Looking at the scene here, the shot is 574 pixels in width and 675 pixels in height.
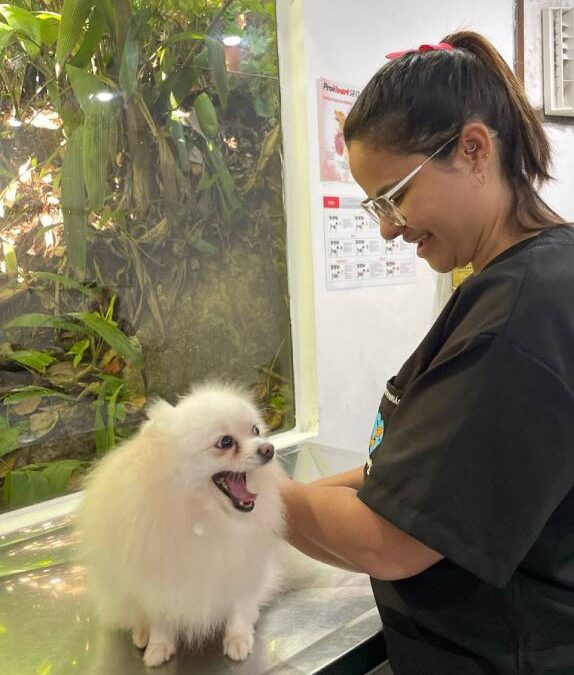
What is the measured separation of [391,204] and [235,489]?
46 cm

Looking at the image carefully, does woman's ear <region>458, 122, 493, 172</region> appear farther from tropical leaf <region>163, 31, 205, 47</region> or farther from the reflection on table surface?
tropical leaf <region>163, 31, 205, 47</region>

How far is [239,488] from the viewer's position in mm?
847

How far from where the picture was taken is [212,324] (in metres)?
1.79

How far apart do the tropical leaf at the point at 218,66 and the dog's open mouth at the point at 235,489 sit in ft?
4.12

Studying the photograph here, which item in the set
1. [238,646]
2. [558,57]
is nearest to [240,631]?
[238,646]

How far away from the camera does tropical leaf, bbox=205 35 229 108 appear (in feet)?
5.47

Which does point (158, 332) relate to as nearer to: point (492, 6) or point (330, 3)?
point (330, 3)

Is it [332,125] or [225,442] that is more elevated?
[332,125]

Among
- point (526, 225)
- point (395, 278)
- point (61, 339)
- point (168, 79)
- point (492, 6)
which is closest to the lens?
point (526, 225)

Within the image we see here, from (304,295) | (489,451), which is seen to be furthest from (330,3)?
(489,451)

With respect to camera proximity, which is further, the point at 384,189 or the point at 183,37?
the point at 183,37

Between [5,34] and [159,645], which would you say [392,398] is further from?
[5,34]

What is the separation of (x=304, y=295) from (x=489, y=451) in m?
1.24

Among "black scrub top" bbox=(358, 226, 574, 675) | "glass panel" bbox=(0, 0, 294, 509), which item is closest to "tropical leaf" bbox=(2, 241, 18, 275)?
"glass panel" bbox=(0, 0, 294, 509)
